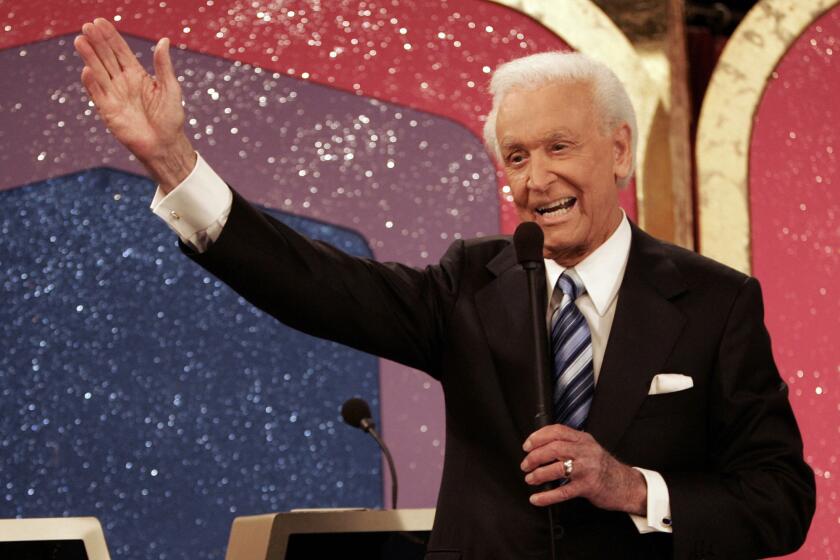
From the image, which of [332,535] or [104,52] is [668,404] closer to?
[332,535]

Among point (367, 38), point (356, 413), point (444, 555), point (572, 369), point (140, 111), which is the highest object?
point (140, 111)

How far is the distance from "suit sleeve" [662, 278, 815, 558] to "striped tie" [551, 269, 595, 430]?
0.13 m

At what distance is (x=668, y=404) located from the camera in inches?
55.4

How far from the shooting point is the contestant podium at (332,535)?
151 cm

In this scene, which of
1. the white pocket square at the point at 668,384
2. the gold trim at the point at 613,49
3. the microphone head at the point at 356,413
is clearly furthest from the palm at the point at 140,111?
the gold trim at the point at 613,49

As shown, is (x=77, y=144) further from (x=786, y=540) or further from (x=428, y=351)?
(x=786, y=540)

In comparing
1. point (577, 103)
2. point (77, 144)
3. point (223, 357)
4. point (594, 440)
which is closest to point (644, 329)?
point (594, 440)

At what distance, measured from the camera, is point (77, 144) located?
7.59 feet

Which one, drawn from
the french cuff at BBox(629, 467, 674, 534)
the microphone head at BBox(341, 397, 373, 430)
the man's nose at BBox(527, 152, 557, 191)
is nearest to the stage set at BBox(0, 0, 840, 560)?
the microphone head at BBox(341, 397, 373, 430)

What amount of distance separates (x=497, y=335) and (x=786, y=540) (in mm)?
417

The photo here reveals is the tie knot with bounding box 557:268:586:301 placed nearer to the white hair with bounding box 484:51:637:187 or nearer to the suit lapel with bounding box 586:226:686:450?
the suit lapel with bounding box 586:226:686:450

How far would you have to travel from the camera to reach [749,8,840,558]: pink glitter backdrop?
8.60ft

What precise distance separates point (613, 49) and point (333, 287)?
1425 mm

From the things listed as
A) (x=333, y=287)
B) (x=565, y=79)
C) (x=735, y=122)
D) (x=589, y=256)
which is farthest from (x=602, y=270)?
(x=735, y=122)
